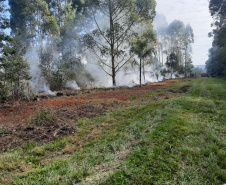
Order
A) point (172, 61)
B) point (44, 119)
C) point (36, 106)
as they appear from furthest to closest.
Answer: point (172, 61) → point (36, 106) → point (44, 119)

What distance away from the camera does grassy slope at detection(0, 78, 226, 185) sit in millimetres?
1879

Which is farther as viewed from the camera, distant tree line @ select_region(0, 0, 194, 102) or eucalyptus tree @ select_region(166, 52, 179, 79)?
eucalyptus tree @ select_region(166, 52, 179, 79)

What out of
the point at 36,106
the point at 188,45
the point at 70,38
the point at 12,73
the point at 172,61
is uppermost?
the point at 188,45

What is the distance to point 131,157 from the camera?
2.31 meters

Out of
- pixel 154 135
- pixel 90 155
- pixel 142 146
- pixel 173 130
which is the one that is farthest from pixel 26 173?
pixel 173 130

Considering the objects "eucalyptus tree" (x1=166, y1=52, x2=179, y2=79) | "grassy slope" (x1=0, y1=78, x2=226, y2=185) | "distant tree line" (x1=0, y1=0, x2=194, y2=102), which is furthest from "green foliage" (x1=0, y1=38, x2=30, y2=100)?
"eucalyptus tree" (x1=166, y1=52, x2=179, y2=79)

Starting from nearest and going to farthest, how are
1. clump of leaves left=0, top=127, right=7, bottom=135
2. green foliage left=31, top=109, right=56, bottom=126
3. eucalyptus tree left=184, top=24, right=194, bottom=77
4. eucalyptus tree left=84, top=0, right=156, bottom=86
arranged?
clump of leaves left=0, top=127, right=7, bottom=135 < green foliage left=31, top=109, right=56, bottom=126 < eucalyptus tree left=84, top=0, right=156, bottom=86 < eucalyptus tree left=184, top=24, right=194, bottom=77

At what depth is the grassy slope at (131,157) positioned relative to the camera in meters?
1.88

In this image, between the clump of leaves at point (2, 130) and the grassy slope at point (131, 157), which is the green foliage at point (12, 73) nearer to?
the clump of leaves at point (2, 130)

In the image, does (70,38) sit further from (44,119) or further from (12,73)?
(44,119)

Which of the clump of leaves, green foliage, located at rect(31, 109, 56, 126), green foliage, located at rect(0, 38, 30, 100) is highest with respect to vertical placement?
green foliage, located at rect(0, 38, 30, 100)

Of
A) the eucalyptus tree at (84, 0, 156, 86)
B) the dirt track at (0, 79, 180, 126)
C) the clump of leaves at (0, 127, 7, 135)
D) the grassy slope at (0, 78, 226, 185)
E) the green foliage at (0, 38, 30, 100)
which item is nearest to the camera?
the grassy slope at (0, 78, 226, 185)

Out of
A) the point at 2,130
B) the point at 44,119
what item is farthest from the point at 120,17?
the point at 2,130

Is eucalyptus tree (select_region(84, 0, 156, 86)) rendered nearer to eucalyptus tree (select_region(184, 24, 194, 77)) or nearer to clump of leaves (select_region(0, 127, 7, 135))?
clump of leaves (select_region(0, 127, 7, 135))
